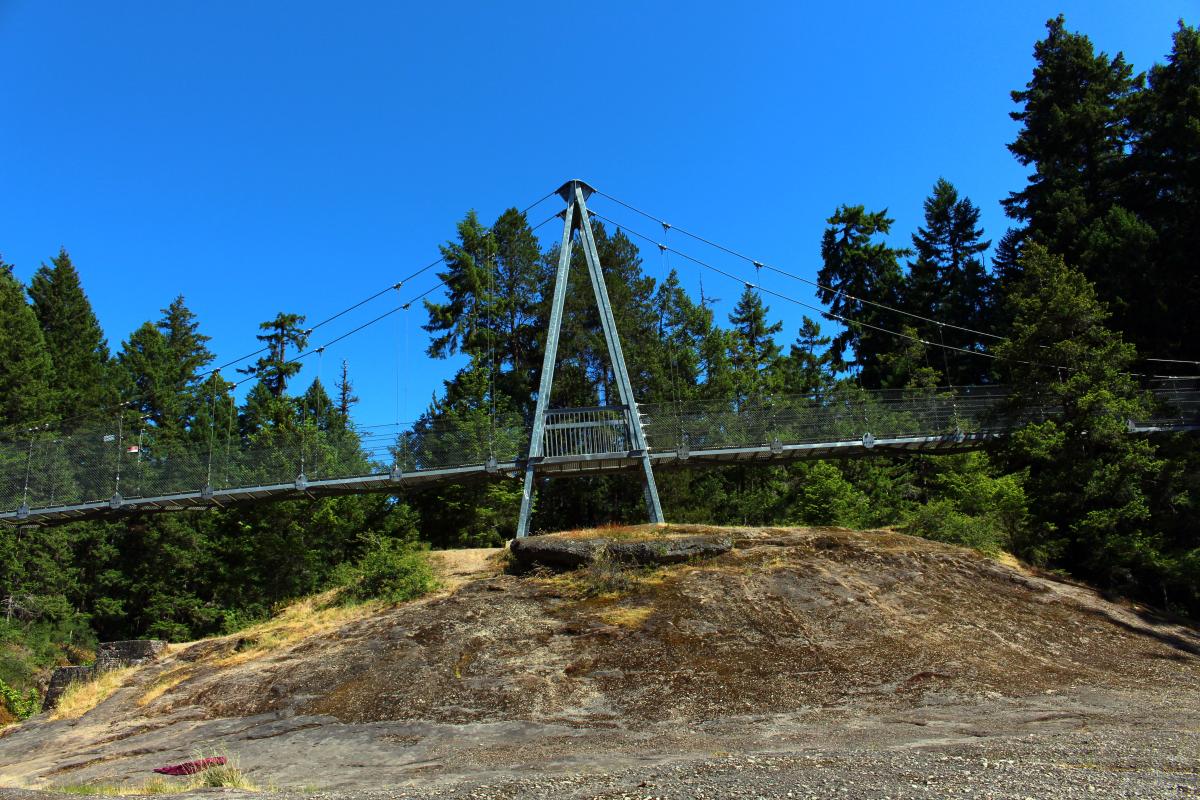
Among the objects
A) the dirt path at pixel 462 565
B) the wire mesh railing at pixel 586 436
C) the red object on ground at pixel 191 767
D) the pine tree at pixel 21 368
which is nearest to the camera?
the red object on ground at pixel 191 767

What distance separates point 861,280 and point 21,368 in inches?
1757

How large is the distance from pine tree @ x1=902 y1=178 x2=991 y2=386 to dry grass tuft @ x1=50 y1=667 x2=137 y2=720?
36039 millimetres

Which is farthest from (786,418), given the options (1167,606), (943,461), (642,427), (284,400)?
(284,400)

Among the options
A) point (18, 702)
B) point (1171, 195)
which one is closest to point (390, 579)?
point (18, 702)

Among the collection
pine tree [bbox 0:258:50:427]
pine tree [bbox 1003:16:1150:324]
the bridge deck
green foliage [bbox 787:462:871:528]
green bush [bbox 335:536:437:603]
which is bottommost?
green bush [bbox 335:536:437:603]

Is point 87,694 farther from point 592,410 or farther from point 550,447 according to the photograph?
point 592,410

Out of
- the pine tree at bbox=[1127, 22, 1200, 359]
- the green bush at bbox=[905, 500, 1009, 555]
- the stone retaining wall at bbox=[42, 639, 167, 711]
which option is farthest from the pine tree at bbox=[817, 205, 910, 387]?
the stone retaining wall at bbox=[42, 639, 167, 711]

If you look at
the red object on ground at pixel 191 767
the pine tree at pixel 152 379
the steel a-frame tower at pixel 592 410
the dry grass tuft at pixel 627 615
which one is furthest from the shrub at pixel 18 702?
the pine tree at pixel 152 379

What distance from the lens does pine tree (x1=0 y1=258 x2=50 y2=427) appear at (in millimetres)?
33125

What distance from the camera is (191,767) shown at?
8.84 meters

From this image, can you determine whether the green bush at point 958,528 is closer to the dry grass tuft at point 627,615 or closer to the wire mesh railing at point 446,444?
the wire mesh railing at point 446,444

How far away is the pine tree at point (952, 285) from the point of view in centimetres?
4109

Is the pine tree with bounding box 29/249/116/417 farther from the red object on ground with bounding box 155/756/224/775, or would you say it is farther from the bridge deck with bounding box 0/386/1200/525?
the red object on ground with bounding box 155/756/224/775

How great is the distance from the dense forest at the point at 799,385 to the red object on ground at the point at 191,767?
29.5 ft
